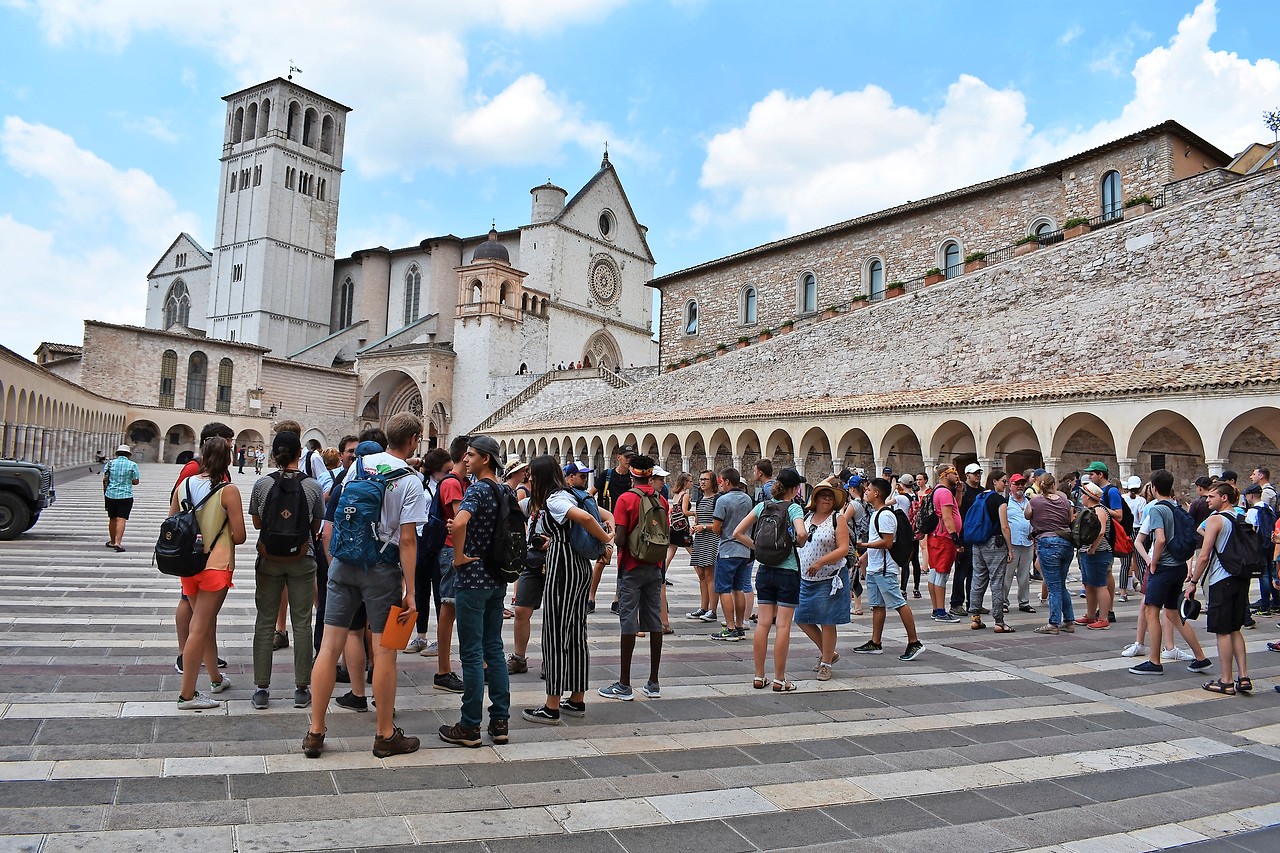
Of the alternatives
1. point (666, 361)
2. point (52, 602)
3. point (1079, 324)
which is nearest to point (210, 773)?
point (52, 602)

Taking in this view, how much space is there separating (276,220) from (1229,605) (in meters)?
65.5

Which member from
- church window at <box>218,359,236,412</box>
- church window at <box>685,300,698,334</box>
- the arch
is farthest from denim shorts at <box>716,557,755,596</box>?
the arch

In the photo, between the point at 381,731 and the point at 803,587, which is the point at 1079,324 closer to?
the point at 803,587

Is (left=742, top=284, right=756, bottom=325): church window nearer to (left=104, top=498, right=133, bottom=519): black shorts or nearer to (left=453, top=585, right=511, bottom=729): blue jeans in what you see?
(left=104, top=498, right=133, bottom=519): black shorts

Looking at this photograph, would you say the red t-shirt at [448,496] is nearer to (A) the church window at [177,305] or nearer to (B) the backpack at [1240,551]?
(B) the backpack at [1240,551]

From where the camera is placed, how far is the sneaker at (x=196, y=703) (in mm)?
4793

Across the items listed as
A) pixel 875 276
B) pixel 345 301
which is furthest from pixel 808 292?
pixel 345 301

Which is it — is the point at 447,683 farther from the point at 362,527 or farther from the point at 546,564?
the point at 362,527

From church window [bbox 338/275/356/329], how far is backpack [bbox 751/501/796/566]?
63.8m

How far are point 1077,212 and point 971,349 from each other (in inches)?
264

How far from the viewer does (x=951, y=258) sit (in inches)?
1176

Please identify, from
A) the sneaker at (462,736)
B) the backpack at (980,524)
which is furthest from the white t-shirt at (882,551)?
the sneaker at (462,736)

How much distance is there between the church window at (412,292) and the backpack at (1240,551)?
58809mm

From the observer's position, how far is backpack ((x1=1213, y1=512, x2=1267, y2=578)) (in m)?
6.34
